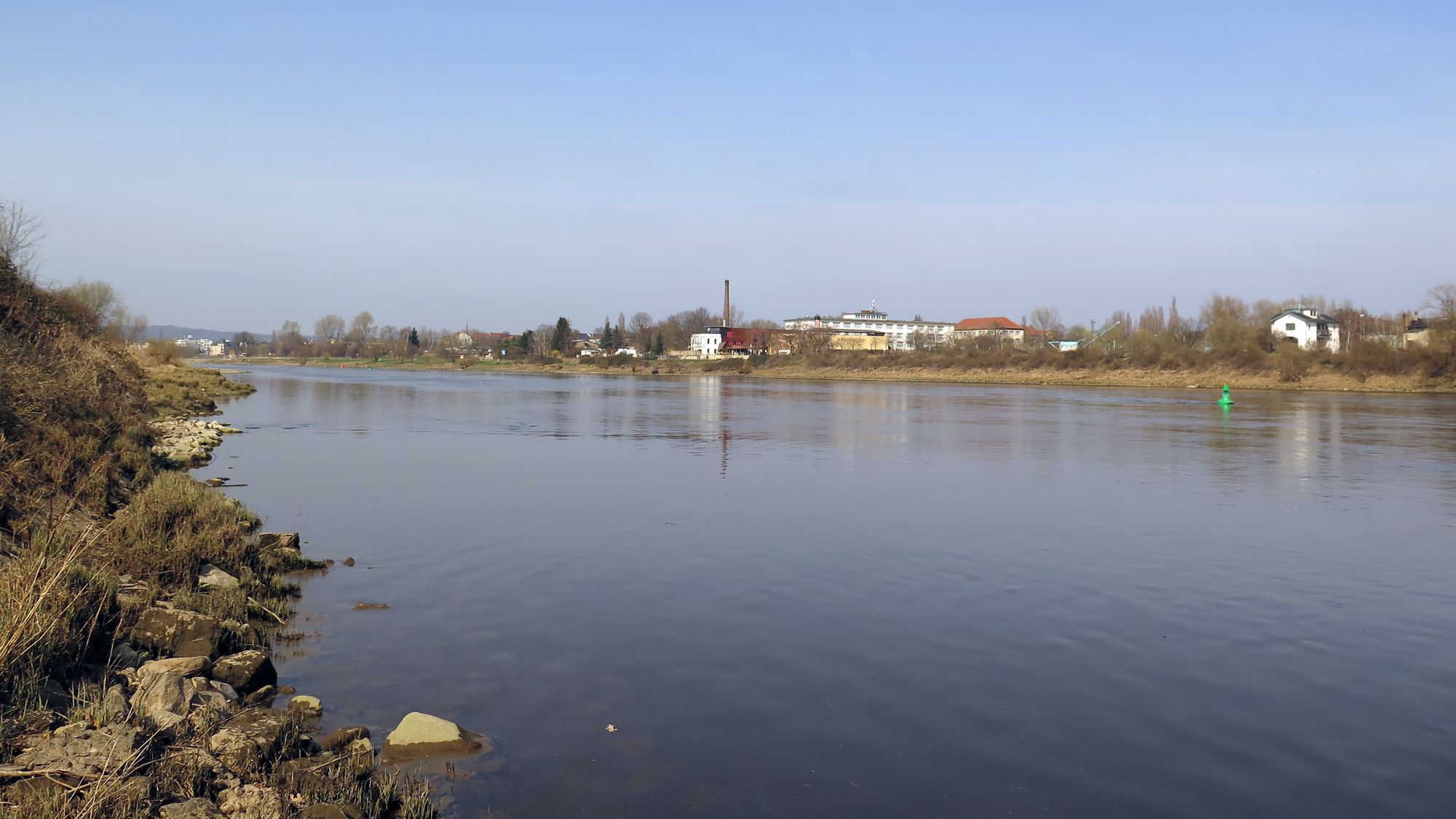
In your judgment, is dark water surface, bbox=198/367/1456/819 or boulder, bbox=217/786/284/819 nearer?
boulder, bbox=217/786/284/819

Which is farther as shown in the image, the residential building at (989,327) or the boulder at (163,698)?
the residential building at (989,327)

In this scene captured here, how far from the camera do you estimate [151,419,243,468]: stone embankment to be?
1997cm

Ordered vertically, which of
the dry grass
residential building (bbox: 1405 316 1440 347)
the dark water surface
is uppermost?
residential building (bbox: 1405 316 1440 347)

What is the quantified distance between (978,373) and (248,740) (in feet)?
285

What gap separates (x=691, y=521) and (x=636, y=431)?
17.0 meters

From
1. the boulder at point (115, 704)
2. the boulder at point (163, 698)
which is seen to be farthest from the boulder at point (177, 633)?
the boulder at point (115, 704)

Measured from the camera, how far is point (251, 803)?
4992 millimetres

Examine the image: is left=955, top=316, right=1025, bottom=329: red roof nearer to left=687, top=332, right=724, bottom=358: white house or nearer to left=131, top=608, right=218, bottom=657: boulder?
left=687, top=332, right=724, bottom=358: white house

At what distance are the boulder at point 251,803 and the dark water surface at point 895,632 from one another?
0.94 metres

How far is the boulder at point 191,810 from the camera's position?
15.2 ft

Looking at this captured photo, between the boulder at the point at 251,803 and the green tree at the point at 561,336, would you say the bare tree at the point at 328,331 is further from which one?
the boulder at the point at 251,803

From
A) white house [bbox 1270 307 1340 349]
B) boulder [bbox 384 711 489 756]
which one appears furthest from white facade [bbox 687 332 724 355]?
boulder [bbox 384 711 489 756]

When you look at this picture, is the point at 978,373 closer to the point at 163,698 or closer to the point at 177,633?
the point at 177,633

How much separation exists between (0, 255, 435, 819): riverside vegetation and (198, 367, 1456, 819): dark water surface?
60 cm
